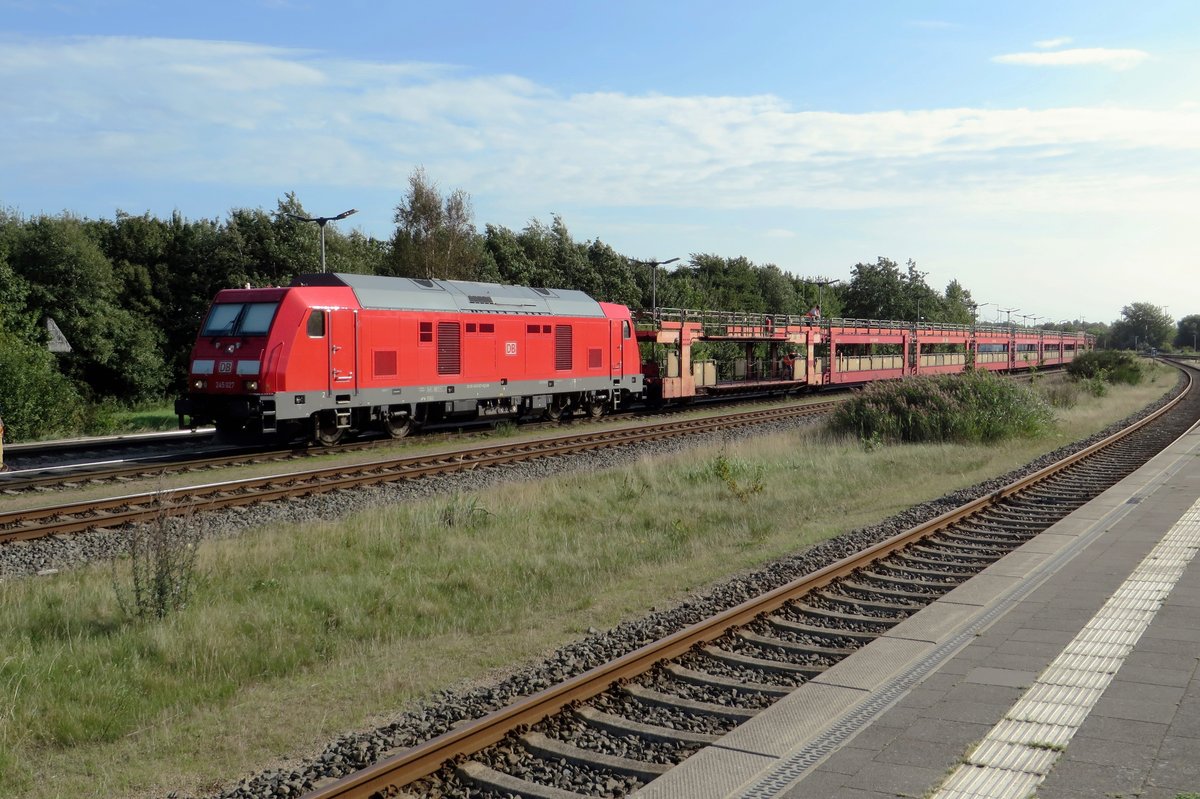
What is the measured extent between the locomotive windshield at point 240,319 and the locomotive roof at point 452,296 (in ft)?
3.76

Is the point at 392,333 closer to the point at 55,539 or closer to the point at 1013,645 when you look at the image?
the point at 55,539

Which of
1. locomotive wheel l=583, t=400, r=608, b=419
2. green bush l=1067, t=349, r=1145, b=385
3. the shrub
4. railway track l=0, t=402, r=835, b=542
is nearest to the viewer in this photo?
railway track l=0, t=402, r=835, b=542

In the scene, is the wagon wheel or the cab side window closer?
the cab side window

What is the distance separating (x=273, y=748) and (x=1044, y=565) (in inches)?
316

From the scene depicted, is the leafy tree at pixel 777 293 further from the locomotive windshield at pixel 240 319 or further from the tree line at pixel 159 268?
the locomotive windshield at pixel 240 319

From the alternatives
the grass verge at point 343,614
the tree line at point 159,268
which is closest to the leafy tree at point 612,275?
the tree line at point 159,268

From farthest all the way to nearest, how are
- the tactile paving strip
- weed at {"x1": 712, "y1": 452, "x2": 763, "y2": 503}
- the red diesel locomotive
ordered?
the red diesel locomotive, weed at {"x1": 712, "y1": 452, "x2": 763, "y2": 503}, the tactile paving strip

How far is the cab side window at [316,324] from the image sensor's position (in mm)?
20219

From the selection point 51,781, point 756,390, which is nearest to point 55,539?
point 51,781

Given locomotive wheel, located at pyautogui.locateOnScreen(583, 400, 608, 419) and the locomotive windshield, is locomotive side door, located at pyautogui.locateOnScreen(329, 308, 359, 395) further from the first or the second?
locomotive wheel, located at pyautogui.locateOnScreen(583, 400, 608, 419)

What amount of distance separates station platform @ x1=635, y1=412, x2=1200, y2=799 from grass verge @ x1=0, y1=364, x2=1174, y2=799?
254cm

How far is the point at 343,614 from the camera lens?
368 inches

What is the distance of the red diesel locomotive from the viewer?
779 inches

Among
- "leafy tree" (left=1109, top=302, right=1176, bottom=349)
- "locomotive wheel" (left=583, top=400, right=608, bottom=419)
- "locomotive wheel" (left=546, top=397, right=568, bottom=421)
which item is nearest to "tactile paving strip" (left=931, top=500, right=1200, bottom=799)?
"locomotive wheel" (left=546, top=397, right=568, bottom=421)
